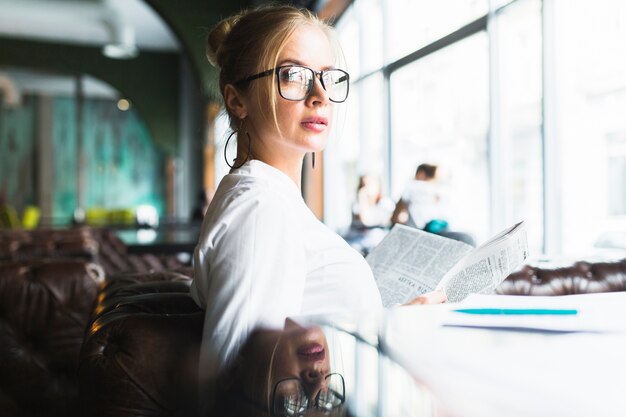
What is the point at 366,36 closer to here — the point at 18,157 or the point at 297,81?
the point at 297,81

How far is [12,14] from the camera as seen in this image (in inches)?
411

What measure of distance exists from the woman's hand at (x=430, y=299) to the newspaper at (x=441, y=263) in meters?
0.05

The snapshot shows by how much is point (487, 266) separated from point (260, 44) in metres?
0.54

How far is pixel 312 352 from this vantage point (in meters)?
0.68

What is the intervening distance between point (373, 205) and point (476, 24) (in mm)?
2006

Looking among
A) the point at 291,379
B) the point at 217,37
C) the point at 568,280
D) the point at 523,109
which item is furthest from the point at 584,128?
the point at 291,379

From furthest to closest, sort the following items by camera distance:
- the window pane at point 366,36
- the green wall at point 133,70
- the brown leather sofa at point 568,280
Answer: the green wall at point 133,70 < the window pane at point 366,36 < the brown leather sofa at point 568,280

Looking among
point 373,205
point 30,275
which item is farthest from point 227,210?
point 373,205

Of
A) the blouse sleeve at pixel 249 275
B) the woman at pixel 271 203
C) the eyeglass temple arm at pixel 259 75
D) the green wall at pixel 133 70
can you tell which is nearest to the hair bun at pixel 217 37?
the woman at pixel 271 203

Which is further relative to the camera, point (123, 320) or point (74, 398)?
point (74, 398)

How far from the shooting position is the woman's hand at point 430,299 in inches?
35.4

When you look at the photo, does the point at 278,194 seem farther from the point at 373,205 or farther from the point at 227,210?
the point at 373,205

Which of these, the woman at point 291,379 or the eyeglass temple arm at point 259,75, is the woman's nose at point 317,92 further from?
the woman at point 291,379

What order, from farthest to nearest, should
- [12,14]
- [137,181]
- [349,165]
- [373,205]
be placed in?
[137,181]
[12,14]
[349,165]
[373,205]
